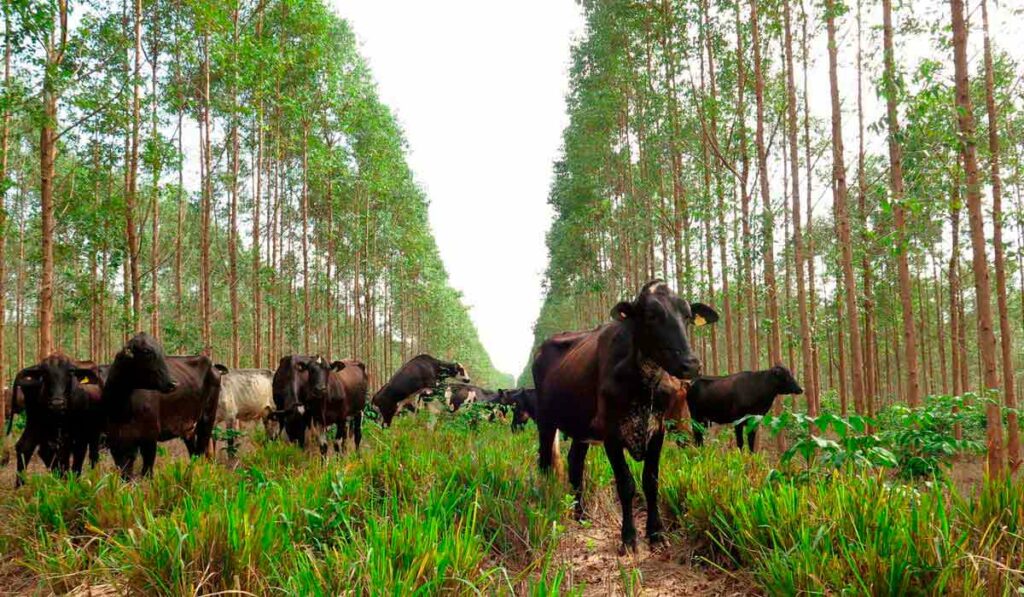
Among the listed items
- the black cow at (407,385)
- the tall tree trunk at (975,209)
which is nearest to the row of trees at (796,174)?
the tall tree trunk at (975,209)

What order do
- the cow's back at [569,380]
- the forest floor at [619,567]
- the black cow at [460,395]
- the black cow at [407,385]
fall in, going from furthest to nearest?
1. the black cow at [460,395]
2. the black cow at [407,385]
3. the cow's back at [569,380]
4. the forest floor at [619,567]

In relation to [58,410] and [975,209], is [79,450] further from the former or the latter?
[975,209]

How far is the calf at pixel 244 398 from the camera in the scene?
11.0 metres

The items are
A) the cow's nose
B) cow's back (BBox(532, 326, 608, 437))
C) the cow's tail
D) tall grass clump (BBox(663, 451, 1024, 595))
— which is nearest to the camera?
tall grass clump (BBox(663, 451, 1024, 595))

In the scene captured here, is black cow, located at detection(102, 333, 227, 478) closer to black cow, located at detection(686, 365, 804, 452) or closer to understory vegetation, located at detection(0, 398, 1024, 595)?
understory vegetation, located at detection(0, 398, 1024, 595)

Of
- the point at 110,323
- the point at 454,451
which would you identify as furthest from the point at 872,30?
the point at 110,323

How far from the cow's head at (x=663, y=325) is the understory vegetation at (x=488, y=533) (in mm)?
706

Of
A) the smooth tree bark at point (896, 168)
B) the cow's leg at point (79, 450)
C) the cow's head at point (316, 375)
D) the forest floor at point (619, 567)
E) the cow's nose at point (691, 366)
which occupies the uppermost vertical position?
the smooth tree bark at point (896, 168)

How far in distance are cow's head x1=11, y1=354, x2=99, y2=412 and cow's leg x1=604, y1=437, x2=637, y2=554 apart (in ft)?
20.4

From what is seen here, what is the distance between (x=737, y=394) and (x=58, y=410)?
38.2 feet

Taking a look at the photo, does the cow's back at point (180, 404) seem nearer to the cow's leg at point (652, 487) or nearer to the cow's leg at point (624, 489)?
the cow's leg at point (624, 489)

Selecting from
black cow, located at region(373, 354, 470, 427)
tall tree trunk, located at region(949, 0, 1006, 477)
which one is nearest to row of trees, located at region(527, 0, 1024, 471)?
tall tree trunk, located at region(949, 0, 1006, 477)

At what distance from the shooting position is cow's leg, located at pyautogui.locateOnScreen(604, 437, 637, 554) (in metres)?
4.02

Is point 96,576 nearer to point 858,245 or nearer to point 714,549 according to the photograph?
point 714,549
